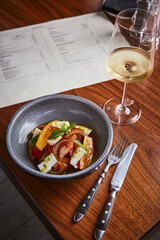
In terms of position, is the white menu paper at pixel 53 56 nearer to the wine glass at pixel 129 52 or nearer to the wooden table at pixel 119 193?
the wooden table at pixel 119 193

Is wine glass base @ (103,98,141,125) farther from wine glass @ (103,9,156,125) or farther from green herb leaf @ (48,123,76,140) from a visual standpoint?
green herb leaf @ (48,123,76,140)

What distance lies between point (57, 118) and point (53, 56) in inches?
13.3

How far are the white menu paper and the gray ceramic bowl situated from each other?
0.48ft

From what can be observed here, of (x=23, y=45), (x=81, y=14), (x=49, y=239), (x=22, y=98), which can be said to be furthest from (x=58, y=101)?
(x=49, y=239)

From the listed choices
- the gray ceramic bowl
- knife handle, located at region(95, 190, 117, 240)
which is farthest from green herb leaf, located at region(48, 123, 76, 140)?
knife handle, located at region(95, 190, 117, 240)

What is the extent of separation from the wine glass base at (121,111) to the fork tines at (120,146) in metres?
0.06

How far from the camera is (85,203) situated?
2.18ft

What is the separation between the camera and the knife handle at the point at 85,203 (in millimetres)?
A: 646

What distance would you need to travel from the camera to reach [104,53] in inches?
42.5

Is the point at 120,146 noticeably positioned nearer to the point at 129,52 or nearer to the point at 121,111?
the point at 121,111

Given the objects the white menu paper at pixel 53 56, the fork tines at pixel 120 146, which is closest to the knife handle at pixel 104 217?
the fork tines at pixel 120 146

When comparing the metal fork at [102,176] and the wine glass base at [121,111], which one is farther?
the wine glass base at [121,111]

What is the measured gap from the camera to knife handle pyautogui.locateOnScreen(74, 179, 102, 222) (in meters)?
0.65

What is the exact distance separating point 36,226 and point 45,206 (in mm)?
799
